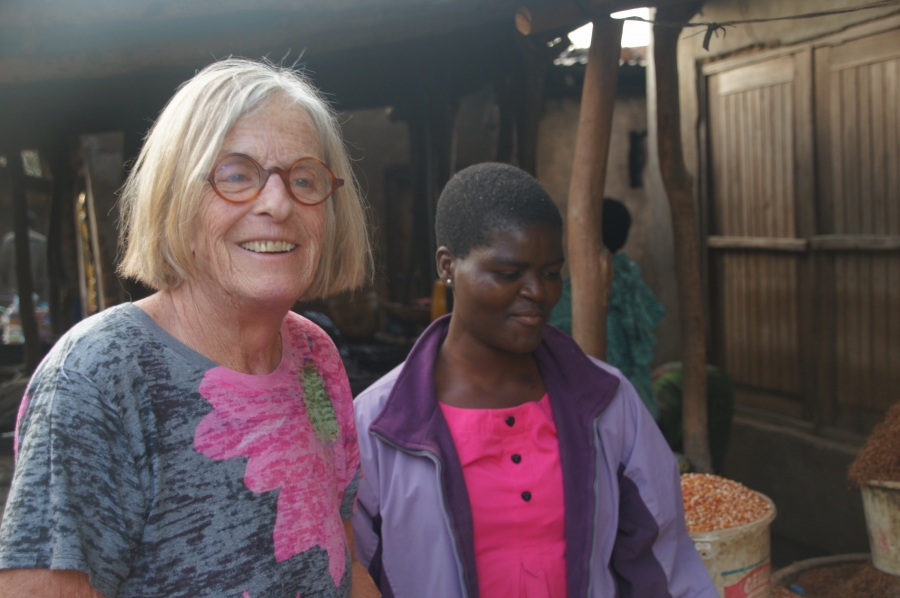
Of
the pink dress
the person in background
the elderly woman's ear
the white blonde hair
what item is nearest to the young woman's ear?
the elderly woman's ear

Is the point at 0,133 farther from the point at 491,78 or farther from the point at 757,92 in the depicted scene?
the point at 757,92

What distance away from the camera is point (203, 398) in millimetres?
1158

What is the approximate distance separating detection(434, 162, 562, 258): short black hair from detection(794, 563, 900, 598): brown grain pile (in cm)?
226

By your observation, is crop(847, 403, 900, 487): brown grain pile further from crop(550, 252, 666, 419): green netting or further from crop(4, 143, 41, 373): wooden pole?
crop(4, 143, 41, 373): wooden pole

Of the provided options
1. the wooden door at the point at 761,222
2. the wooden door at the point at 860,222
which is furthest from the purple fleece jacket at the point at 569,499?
the wooden door at the point at 761,222

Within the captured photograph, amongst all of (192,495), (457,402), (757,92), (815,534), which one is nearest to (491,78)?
(757,92)

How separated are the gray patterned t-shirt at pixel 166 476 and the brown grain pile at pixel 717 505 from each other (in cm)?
163

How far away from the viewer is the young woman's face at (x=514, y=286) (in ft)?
6.24

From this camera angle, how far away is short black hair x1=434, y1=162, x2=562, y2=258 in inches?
76.6

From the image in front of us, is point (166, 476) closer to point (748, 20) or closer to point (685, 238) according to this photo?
point (748, 20)

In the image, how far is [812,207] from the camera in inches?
184

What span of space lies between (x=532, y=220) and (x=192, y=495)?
3.70 ft

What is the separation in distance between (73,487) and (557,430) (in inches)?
46.4

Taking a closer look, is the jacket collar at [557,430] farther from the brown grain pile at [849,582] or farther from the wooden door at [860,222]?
the wooden door at [860,222]
